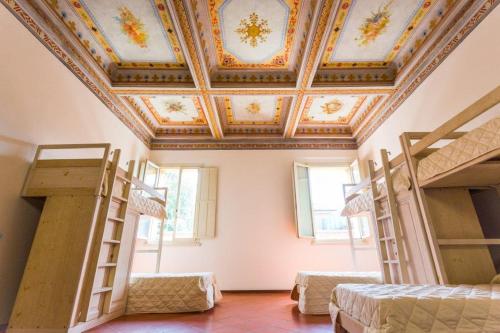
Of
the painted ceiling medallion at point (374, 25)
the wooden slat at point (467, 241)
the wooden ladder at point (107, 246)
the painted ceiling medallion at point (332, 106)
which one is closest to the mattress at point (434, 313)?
the wooden slat at point (467, 241)

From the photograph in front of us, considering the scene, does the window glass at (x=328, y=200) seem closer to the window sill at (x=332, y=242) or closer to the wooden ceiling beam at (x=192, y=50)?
the window sill at (x=332, y=242)

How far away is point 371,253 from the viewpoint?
4586 millimetres

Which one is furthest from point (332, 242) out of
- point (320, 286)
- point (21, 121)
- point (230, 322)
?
point (21, 121)

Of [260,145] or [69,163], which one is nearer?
[69,163]

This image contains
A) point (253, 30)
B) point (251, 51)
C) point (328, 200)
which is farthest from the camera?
point (328, 200)

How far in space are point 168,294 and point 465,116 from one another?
3310mm

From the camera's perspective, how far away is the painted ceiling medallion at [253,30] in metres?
2.90

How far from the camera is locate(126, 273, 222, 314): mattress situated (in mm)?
2836

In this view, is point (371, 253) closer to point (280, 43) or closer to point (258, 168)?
point (258, 168)

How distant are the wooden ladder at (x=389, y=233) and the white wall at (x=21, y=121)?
3.66 meters

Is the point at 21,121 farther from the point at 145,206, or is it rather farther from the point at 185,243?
the point at 185,243

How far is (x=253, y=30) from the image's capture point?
3020 millimetres

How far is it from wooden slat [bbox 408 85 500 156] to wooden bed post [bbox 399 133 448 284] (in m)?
0.07

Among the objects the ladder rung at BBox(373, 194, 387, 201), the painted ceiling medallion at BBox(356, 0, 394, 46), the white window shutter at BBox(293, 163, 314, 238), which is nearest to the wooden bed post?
the ladder rung at BBox(373, 194, 387, 201)
